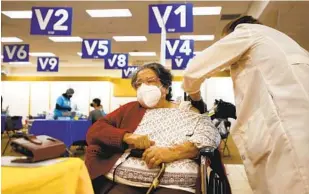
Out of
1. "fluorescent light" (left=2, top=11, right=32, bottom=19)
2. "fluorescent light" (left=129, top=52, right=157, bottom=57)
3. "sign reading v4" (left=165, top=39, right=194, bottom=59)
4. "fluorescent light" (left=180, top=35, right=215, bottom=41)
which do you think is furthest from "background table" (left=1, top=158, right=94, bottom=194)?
→ "fluorescent light" (left=129, top=52, right=157, bottom=57)

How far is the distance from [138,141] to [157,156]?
4.5 inches

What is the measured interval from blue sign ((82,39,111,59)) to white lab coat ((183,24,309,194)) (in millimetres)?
6839

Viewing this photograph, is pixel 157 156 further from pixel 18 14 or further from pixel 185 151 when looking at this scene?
pixel 18 14

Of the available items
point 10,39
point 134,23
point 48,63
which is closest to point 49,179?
point 134,23

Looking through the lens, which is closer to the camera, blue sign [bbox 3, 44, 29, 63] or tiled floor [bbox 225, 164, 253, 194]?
tiled floor [bbox 225, 164, 253, 194]

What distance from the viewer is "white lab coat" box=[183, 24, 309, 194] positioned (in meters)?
1.28

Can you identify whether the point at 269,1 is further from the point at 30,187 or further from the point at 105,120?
the point at 30,187

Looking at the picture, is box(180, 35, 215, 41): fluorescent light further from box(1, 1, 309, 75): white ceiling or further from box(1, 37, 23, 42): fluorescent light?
box(1, 37, 23, 42): fluorescent light

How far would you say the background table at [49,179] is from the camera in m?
0.67

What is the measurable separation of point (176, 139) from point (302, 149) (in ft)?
2.05

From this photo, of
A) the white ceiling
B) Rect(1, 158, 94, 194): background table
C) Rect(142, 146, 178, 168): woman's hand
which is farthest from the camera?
the white ceiling

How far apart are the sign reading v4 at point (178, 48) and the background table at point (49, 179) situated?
20.4ft

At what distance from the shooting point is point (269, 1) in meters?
6.14

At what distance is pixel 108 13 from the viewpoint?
7.89 m
